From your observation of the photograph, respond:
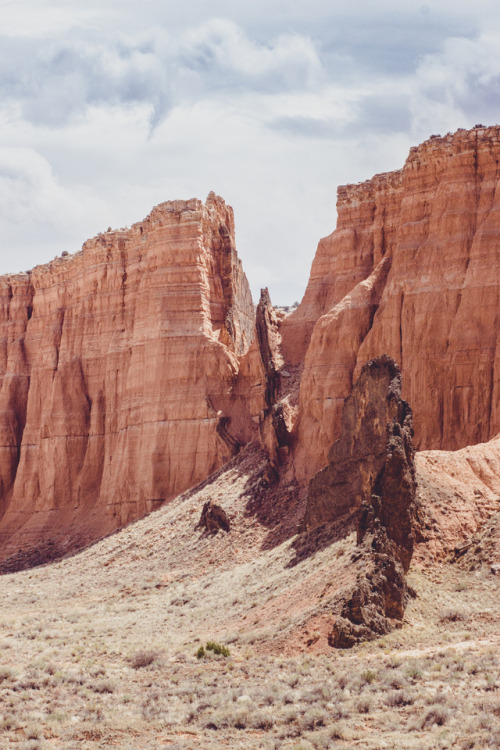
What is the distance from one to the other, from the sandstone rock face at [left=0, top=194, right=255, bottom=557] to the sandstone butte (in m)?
0.10

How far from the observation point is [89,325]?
64.9 metres

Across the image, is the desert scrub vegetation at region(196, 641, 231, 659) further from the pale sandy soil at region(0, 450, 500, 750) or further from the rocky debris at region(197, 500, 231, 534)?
the rocky debris at region(197, 500, 231, 534)

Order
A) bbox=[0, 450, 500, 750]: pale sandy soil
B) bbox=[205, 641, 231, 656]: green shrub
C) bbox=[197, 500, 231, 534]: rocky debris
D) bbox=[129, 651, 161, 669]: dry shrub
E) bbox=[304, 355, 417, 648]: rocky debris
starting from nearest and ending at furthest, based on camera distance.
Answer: bbox=[0, 450, 500, 750]: pale sandy soil, bbox=[304, 355, 417, 648]: rocky debris, bbox=[205, 641, 231, 656]: green shrub, bbox=[129, 651, 161, 669]: dry shrub, bbox=[197, 500, 231, 534]: rocky debris

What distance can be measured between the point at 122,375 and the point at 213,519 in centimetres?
1765

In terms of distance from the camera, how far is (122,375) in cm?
6097

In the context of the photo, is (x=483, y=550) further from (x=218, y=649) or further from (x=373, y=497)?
(x=218, y=649)

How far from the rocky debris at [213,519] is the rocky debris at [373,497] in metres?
6.63

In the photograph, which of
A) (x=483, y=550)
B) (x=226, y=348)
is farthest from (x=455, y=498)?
→ (x=226, y=348)

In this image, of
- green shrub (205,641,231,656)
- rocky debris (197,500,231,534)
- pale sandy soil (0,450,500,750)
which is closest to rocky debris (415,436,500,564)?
pale sandy soil (0,450,500,750)

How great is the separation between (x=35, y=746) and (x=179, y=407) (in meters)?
33.8

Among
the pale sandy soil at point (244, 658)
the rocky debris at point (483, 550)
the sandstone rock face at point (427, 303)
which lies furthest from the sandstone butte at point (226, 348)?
the pale sandy soil at point (244, 658)

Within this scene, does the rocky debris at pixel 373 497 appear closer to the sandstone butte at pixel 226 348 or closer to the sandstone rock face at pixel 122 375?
the sandstone butte at pixel 226 348

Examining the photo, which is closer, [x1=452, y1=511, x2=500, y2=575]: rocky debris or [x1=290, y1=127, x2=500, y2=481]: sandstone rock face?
[x1=452, y1=511, x2=500, y2=575]: rocky debris

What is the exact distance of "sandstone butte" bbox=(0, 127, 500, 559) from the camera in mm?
40156
